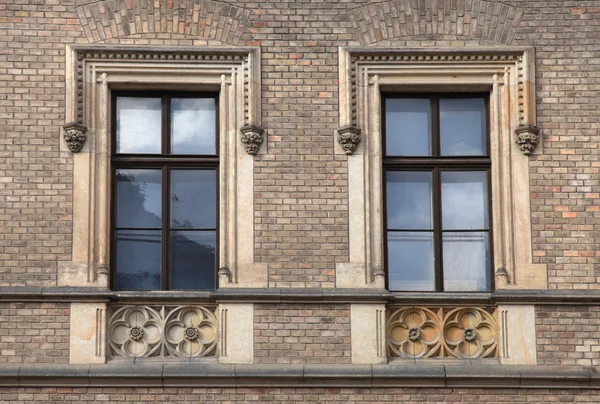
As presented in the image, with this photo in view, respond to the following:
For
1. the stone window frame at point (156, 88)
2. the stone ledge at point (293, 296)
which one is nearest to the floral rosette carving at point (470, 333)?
the stone ledge at point (293, 296)

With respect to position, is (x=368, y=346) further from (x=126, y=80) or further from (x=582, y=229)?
(x=126, y=80)

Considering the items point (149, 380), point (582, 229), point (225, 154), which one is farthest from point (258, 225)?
Answer: point (582, 229)

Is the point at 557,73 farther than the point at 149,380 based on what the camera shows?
Yes

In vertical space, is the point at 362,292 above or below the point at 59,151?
below

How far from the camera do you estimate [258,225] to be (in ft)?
47.2

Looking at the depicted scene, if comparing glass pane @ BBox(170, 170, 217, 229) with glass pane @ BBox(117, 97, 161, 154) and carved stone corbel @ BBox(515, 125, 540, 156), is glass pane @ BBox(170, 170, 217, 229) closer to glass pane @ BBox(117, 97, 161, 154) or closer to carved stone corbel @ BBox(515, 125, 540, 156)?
glass pane @ BBox(117, 97, 161, 154)

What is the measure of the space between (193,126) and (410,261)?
8.26ft

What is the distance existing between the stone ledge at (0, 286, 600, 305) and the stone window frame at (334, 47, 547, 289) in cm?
15

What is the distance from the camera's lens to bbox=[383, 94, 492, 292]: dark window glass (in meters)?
14.6

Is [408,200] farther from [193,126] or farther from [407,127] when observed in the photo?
[193,126]

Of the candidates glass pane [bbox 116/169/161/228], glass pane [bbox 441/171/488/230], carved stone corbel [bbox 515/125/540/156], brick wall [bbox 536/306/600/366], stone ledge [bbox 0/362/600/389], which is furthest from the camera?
glass pane [bbox 441/171/488/230]

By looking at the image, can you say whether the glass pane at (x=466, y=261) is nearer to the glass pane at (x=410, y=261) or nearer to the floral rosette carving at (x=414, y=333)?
the glass pane at (x=410, y=261)

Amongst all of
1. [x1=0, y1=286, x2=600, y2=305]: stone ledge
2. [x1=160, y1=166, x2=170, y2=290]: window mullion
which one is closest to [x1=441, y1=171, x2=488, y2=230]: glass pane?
[x1=0, y1=286, x2=600, y2=305]: stone ledge

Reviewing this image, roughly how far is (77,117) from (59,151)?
372mm
